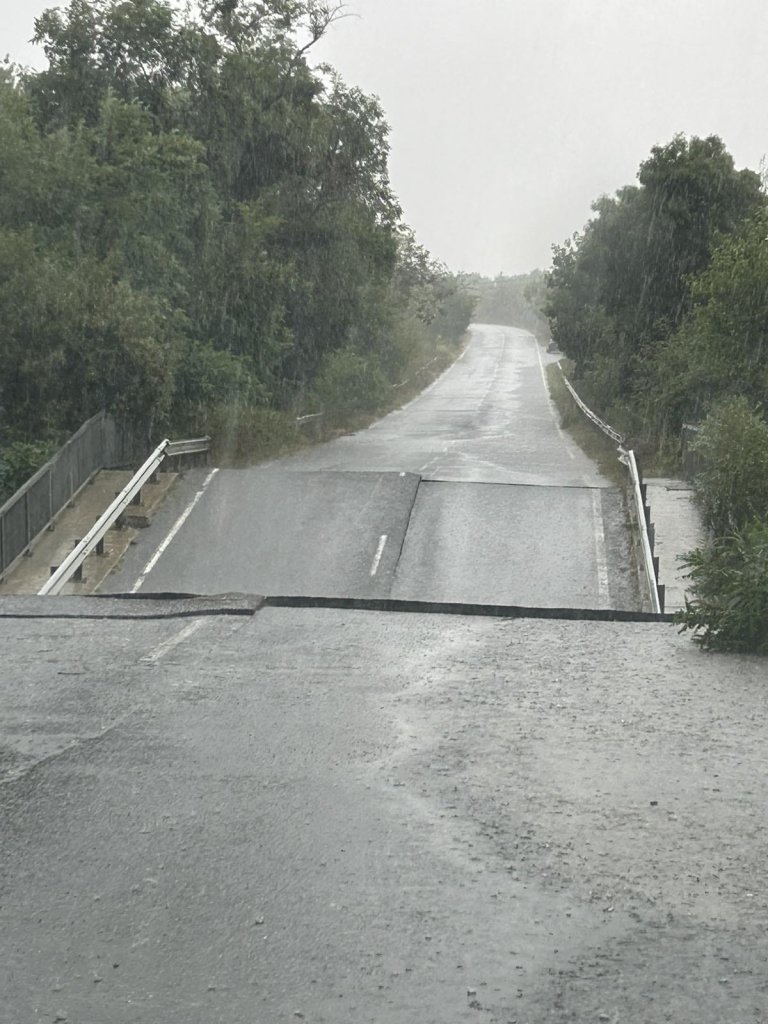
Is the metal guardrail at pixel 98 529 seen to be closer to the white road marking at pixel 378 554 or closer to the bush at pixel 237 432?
the white road marking at pixel 378 554

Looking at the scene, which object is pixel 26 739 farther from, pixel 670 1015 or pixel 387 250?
pixel 387 250

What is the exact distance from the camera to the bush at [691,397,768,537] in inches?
724

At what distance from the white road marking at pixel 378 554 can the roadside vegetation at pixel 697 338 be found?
489 cm

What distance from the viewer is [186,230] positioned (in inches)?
1286

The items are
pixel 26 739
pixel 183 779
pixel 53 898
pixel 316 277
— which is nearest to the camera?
pixel 53 898

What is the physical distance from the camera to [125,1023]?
4.22 meters

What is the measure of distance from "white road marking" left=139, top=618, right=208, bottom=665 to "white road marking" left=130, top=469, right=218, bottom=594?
657 centimetres

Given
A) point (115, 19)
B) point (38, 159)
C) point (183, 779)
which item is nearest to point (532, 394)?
point (115, 19)

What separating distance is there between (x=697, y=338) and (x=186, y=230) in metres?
13.8

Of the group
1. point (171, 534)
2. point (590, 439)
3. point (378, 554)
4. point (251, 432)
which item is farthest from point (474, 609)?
point (590, 439)

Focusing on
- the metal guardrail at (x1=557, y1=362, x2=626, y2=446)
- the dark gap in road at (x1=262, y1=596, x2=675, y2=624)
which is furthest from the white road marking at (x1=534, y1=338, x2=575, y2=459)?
the dark gap in road at (x1=262, y1=596, x2=675, y2=624)

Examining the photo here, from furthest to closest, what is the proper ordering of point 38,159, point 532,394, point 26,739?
point 532,394
point 38,159
point 26,739

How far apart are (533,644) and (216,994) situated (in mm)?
6097

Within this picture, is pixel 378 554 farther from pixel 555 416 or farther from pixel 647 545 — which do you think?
pixel 555 416
